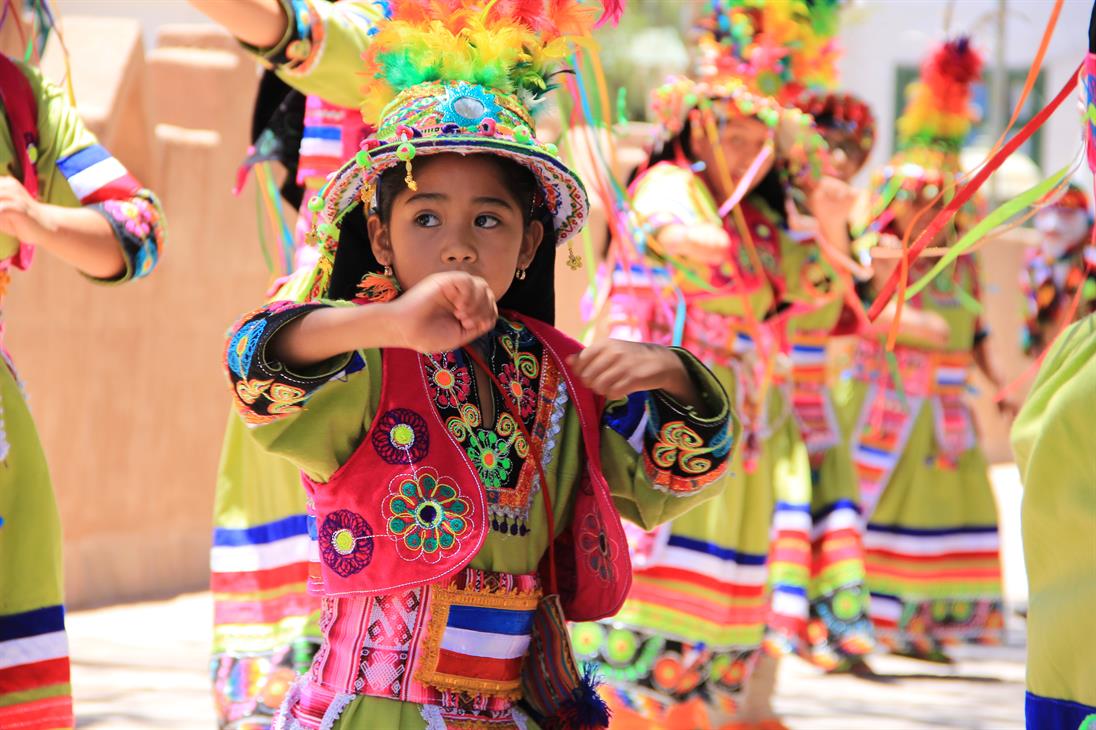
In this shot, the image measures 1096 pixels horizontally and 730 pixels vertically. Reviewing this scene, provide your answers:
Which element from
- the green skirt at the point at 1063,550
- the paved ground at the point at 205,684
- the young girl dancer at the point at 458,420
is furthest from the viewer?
the paved ground at the point at 205,684

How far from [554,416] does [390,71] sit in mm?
620

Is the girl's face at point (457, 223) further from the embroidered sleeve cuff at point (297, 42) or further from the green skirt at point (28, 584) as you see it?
the embroidered sleeve cuff at point (297, 42)

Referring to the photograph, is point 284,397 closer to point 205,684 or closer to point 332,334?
point 332,334

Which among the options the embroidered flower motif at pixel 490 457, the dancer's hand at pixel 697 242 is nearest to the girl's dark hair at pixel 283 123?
the dancer's hand at pixel 697 242

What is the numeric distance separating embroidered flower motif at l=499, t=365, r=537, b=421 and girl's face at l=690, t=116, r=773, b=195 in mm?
2722

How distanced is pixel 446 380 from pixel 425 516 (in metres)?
0.23

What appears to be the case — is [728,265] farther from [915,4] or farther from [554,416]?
[915,4]

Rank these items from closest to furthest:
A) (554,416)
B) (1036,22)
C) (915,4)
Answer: (554,416) < (1036,22) < (915,4)

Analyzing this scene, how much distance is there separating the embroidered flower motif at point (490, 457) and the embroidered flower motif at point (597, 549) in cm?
16

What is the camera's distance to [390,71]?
2.57m

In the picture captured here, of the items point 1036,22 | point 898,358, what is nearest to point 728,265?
point 898,358

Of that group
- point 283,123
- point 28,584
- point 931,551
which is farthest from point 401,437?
point 931,551

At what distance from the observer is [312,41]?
12.5 feet

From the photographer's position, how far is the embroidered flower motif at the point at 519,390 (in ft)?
8.23
